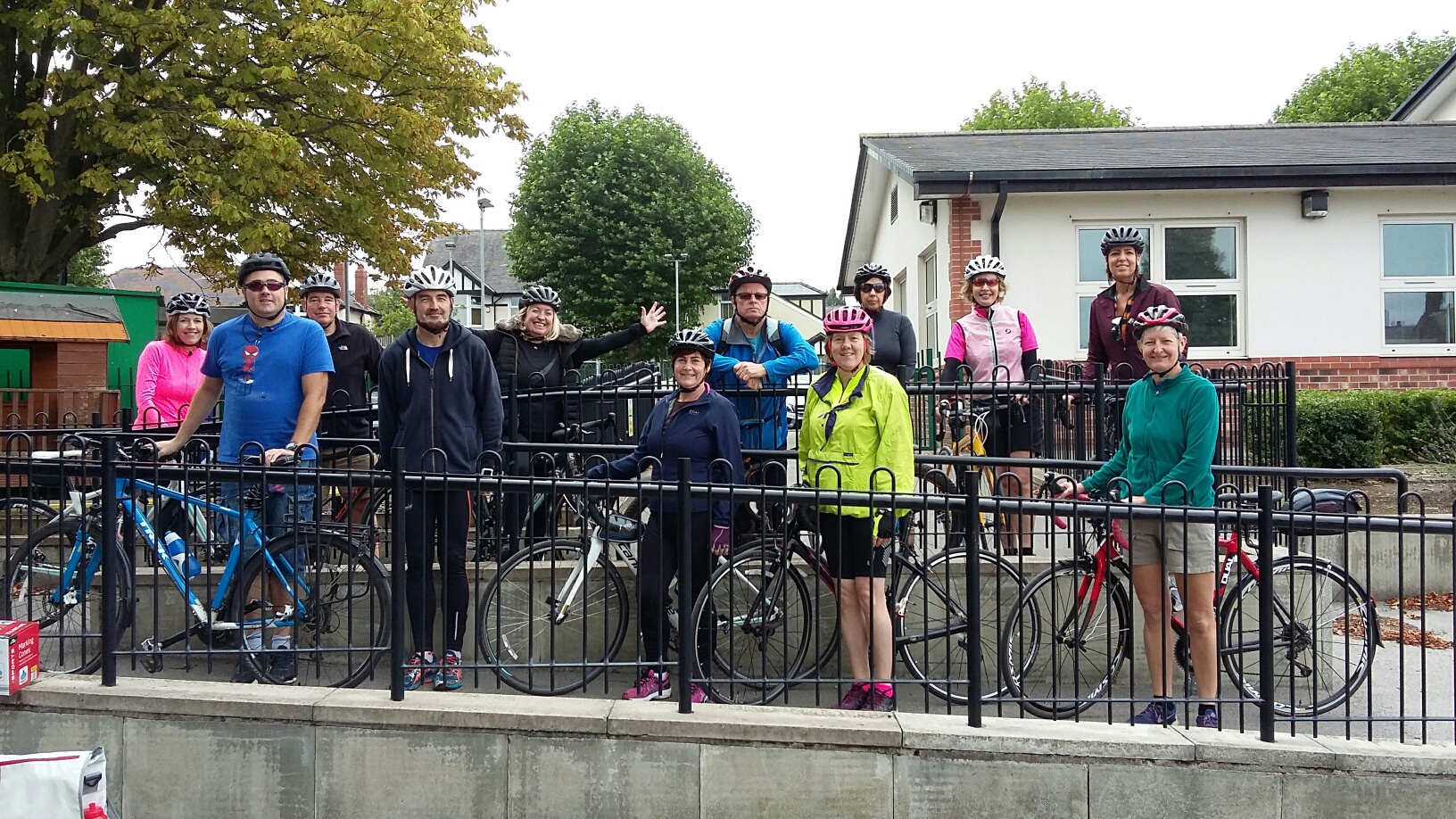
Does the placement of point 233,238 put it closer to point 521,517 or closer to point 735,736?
point 521,517

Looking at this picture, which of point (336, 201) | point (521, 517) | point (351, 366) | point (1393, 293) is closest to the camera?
point (521, 517)

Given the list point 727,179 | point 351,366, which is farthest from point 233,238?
point 727,179

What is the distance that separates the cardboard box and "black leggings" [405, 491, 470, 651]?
1579mm

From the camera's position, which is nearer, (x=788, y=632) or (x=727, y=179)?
(x=788, y=632)

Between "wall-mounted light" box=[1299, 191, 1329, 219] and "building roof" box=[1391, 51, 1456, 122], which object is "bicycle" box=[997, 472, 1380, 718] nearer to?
"wall-mounted light" box=[1299, 191, 1329, 219]

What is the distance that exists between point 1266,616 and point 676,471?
2.65 m

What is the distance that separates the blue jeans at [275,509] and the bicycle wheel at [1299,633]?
451 centimetres

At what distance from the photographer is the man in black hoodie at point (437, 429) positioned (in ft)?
16.7

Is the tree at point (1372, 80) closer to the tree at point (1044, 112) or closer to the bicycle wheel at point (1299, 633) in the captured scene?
the tree at point (1044, 112)

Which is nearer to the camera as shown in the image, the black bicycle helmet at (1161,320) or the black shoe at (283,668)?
the black bicycle helmet at (1161,320)

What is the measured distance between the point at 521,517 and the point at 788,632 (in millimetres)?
1913

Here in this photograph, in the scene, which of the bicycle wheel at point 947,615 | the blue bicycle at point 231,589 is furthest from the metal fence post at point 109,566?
the bicycle wheel at point 947,615

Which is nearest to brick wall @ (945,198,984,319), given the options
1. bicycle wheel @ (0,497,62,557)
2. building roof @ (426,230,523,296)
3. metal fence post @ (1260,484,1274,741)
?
metal fence post @ (1260,484,1274,741)

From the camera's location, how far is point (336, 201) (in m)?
16.8
